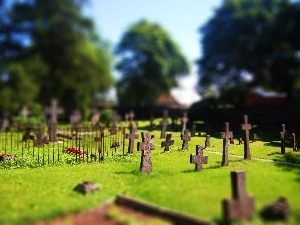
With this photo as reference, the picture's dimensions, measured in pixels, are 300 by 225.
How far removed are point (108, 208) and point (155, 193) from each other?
1.28 metres

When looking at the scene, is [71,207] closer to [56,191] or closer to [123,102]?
[56,191]

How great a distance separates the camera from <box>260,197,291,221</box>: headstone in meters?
6.65

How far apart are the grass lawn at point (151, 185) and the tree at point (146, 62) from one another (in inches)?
1645

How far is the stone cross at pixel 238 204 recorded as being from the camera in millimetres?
6688

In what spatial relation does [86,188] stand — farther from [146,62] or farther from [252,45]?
[146,62]

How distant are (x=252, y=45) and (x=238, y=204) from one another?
110ft

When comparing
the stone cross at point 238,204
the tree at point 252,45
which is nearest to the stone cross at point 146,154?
the stone cross at point 238,204

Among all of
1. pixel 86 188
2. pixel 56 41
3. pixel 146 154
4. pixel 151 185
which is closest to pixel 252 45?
pixel 56 41

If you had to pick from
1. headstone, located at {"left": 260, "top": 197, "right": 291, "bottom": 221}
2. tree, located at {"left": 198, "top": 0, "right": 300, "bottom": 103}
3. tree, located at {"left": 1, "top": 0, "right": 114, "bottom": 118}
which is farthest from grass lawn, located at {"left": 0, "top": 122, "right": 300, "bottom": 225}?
tree, located at {"left": 1, "top": 0, "right": 114, "bottom": 118}

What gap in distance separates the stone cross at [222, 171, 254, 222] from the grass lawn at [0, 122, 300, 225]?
201 mm

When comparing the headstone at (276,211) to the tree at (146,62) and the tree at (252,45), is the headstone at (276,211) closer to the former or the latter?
the tree at (252,45)

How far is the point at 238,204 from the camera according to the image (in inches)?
269

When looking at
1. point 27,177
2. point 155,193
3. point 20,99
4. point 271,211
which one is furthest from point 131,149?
point 20,99

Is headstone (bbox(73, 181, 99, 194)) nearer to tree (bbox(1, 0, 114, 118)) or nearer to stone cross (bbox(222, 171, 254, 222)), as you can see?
stone cross (bbox(222, 171, 254, 222))
